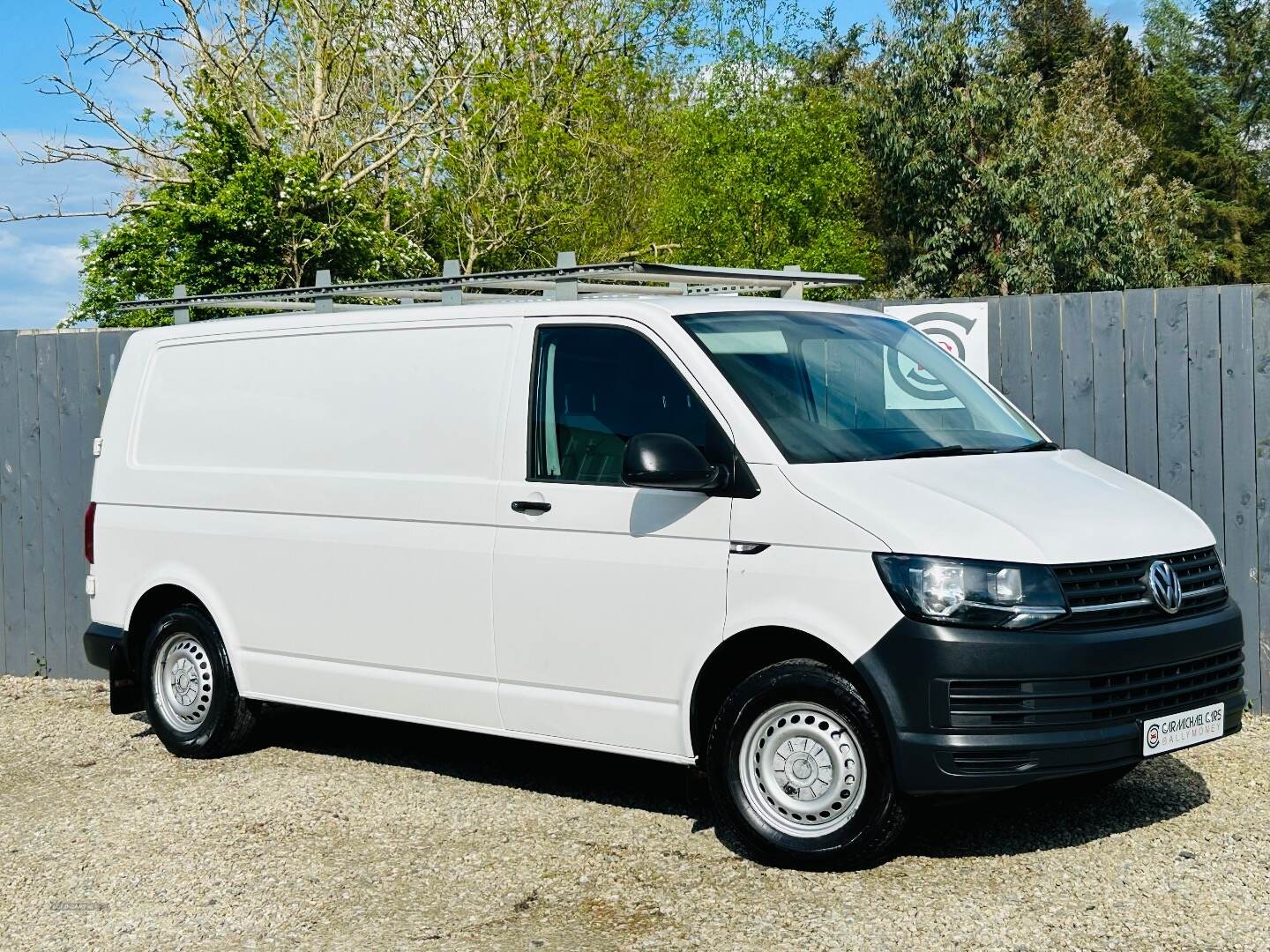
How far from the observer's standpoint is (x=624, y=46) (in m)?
34.6

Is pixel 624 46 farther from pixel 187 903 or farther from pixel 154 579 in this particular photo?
pixel 187 903

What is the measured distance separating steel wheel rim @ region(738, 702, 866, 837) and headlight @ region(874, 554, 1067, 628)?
0.58 m

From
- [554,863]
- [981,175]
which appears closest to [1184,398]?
[554,863]

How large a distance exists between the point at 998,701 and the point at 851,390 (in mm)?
1588

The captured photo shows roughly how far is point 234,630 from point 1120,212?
31.5 metres

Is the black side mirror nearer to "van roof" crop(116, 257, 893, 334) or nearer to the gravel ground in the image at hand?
"van roof" crop(116, 257, 893, 334)

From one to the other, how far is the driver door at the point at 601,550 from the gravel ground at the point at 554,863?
498 mm

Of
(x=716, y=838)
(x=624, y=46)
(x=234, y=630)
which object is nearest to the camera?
(x=716, y=838)

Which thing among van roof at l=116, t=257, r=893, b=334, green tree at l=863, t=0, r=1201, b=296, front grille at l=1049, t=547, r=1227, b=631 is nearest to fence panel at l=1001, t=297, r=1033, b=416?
van roof at l=116, t=257, r=893, b=334

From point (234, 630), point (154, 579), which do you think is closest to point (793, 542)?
point (234, 630)

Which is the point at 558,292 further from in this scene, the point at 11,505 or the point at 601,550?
the point at 11,505

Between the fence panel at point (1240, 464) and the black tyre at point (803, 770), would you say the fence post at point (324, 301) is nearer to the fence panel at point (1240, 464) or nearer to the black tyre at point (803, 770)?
the black tyre at point (803, 770)

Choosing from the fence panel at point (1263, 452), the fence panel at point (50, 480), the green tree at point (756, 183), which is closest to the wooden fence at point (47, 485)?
the fence panel at point (50, 480)

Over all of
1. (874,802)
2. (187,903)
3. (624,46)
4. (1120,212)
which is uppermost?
(624,46)
